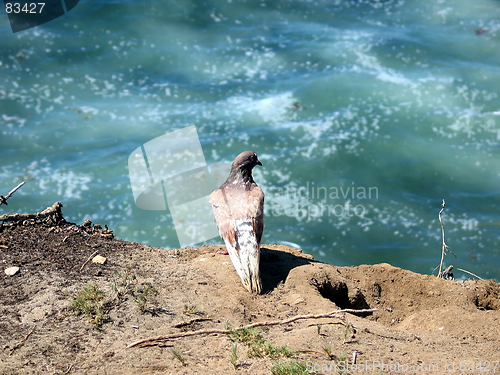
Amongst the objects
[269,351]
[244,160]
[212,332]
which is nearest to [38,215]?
[244,160]

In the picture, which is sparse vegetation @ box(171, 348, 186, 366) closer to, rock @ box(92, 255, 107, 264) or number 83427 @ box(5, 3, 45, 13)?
rock @ box(92, 255, 107, 264)

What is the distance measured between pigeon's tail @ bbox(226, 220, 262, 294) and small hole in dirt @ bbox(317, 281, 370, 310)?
3.01ft

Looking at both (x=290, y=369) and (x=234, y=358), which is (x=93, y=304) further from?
(x=290, y=369)

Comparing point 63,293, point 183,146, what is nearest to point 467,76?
point 183,146

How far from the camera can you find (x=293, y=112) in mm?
12898

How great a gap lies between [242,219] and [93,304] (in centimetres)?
193

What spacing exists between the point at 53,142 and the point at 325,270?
29.4ft

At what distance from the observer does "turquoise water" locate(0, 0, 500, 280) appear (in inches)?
413

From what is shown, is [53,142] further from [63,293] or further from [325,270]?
[325,270]

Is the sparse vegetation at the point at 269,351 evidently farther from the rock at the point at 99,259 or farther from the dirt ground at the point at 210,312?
the rock at the point at 99,259

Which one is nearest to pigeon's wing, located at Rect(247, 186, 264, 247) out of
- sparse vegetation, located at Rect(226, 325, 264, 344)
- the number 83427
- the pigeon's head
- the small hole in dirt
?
the pigeon's head

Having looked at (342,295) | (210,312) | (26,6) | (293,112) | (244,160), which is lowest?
(293,112)

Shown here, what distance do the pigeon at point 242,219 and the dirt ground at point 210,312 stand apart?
244 mm

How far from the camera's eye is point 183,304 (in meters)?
4.90
